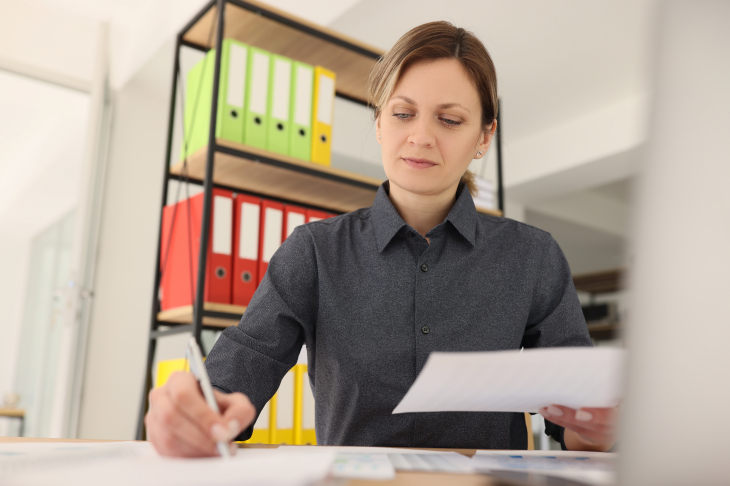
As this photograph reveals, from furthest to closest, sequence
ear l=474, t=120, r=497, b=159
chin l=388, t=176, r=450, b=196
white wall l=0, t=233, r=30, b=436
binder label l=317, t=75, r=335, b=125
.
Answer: white wall l=0, t=233, r=30, b=436 < binder label l=317, t=75, r=335, b=125 < ear l=474, t=120, r=497, b=159 < chin l=388, t=176, r=450, b=196

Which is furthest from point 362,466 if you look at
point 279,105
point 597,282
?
point 597,282

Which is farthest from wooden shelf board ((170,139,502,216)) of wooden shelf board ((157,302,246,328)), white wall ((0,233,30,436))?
white wall ((0,233,30,436))

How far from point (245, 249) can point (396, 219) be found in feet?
2.90

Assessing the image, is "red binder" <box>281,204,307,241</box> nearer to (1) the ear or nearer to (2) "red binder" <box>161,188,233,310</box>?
(2) "red binder" <box>161,188,233,310</box>

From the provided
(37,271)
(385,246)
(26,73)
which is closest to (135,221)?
(26,73)

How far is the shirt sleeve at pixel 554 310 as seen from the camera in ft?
3.21

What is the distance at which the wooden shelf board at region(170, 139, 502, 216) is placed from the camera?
5.88 ft

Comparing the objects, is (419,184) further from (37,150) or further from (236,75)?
(37,150)

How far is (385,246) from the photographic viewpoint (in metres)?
1.01

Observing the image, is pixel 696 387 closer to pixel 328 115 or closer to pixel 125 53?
pixel 328 115

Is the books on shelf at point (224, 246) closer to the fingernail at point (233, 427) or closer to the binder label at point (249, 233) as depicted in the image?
the binder label at point (249, 233)

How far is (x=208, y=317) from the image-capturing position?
5.37 ft

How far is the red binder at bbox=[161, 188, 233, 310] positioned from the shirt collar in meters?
0.79

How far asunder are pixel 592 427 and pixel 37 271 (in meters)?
5.47
